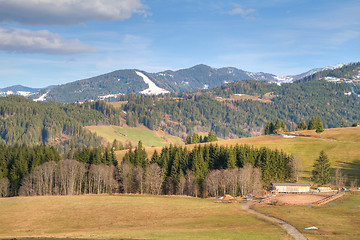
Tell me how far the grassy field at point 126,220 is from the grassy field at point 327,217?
5.68m

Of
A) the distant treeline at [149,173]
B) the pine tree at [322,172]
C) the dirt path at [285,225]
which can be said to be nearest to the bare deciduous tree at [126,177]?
the distant treeline at [149,173]

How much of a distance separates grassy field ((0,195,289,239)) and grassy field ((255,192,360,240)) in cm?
568

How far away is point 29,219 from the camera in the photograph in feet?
244

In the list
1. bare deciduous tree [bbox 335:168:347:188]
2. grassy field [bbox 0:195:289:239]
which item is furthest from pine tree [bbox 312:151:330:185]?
grassy field [bbox 0:195:289:239]

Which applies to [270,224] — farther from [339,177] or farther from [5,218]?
[339,177]

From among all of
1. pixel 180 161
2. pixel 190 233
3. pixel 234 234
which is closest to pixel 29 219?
pixel 190 233

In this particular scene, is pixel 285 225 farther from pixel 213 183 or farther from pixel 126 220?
pixel 213 183

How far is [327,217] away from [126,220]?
41438mm

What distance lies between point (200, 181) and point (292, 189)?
3348 cm

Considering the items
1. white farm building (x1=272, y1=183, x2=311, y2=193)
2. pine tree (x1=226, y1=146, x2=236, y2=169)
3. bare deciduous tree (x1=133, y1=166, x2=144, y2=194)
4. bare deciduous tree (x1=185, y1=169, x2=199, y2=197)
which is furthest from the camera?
bare deciduous tree (x1=133, y1=166, x2=144, y2=194)

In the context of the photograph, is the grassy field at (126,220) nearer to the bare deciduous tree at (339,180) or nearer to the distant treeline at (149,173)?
the distant treeline at (149,173)

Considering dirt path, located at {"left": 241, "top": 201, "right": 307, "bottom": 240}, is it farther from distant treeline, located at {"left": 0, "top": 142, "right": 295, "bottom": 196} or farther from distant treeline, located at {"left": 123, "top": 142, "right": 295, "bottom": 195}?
distant treeline, located at {"left": 123, "top": 142, "right": 295, "bottom": 195}

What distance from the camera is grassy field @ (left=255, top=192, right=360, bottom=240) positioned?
55.3m

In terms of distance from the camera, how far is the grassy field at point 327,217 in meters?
55.3
